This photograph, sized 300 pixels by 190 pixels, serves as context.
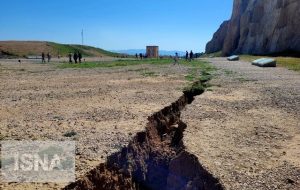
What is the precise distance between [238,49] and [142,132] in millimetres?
68281

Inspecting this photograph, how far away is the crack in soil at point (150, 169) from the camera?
6.69 meters

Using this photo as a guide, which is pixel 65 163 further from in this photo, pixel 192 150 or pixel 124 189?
pixel 192 150

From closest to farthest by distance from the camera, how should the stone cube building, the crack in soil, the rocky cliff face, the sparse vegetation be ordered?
1. the crack in soil
2. the sparse vegetation
3. the rocky cliff face
4. the stone cube building

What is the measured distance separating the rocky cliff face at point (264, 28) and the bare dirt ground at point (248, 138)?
124ft

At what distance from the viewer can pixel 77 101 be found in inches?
567

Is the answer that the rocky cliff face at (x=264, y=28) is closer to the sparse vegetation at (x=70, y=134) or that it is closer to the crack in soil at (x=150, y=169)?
the crack in soil at (x=150, y=169)

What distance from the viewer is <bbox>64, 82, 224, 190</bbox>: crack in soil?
6688 mm

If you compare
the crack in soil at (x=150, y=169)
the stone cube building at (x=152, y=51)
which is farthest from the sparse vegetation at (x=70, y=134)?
the stone cube building at (x=152, y=51)

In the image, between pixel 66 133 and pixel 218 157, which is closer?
pixel 218 157

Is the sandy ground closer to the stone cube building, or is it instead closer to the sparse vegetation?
the sparse vegetation

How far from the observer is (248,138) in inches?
341

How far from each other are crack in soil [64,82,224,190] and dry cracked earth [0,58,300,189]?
14cm

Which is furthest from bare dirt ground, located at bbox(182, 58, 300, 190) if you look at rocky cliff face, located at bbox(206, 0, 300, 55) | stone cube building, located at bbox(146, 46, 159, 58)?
stone cube building, located at bbox(146, 46, 159, 58)

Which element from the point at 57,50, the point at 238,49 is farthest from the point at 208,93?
the point at 57,50
